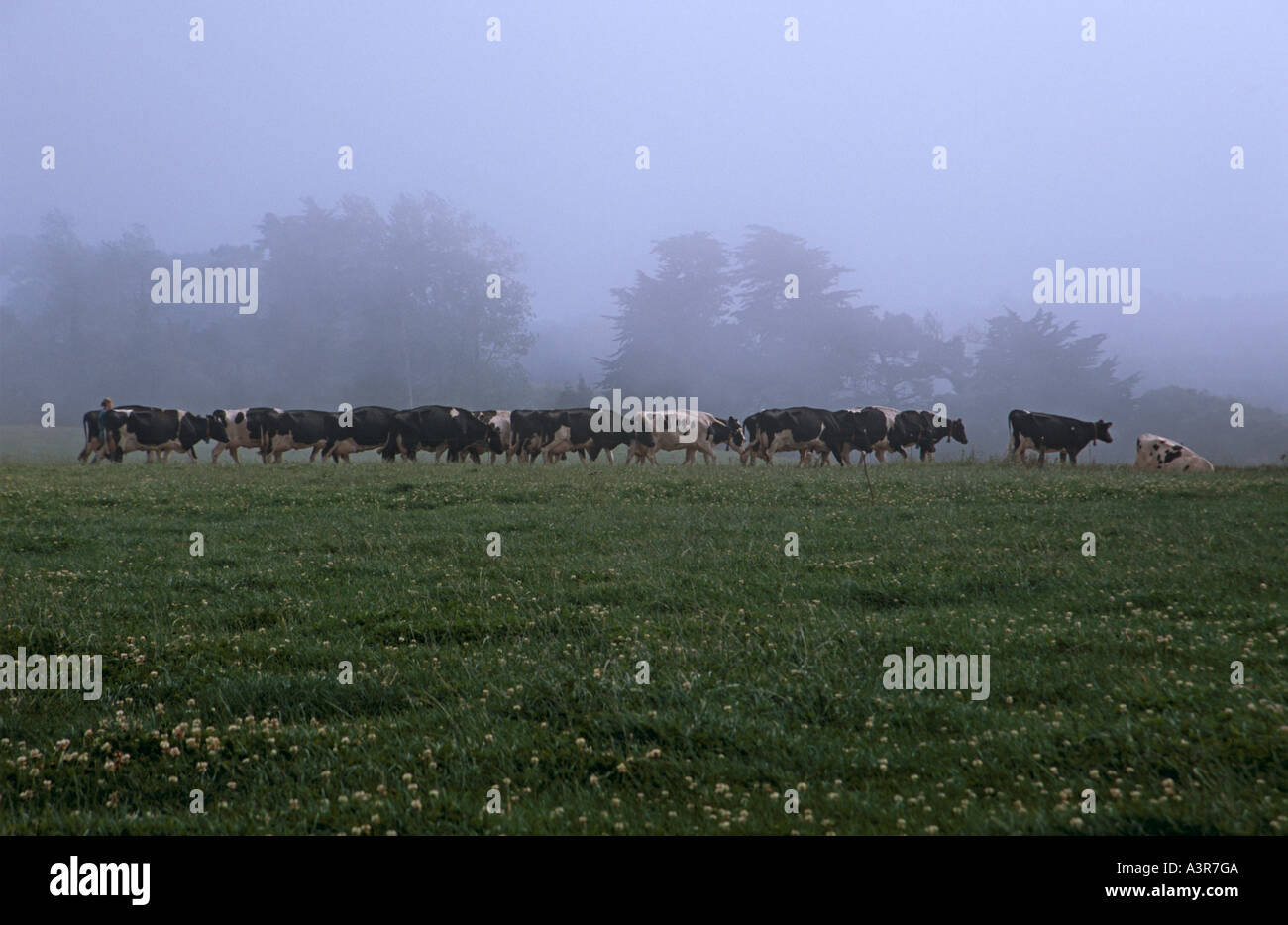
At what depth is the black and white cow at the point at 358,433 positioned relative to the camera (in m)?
41.3

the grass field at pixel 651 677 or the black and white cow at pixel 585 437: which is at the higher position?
the black and white cow at pixel 585 437

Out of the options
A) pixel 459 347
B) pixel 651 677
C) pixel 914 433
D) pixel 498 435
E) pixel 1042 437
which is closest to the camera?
pixel 651 677

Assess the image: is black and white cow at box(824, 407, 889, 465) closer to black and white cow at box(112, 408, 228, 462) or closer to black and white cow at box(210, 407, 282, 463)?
black and white cow at box(210, 407, 282, 463)

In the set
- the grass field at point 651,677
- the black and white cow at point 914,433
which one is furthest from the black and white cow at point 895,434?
the grass field at point 651,677

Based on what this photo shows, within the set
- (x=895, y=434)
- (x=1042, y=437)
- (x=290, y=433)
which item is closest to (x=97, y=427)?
(x=290, y=433)

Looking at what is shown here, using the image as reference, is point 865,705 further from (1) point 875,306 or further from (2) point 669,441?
(1) point 875,306

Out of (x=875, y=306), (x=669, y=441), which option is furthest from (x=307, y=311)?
(x=669, y=441)

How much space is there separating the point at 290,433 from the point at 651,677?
36.4m

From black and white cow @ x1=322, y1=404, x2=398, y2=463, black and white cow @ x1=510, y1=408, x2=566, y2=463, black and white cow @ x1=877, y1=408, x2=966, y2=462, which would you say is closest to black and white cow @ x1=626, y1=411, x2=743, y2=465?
black and white cow @ x1=510, y1=408, x2=566, y2=463

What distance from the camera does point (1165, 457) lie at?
3516 centimetres

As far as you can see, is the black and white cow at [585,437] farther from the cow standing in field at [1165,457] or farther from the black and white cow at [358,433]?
the cow standing in field at [1165,457]

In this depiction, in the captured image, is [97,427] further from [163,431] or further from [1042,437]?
[1042,437]

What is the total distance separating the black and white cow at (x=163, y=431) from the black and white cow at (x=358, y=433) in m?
4.43

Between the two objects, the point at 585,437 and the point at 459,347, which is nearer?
the point at 585,437
